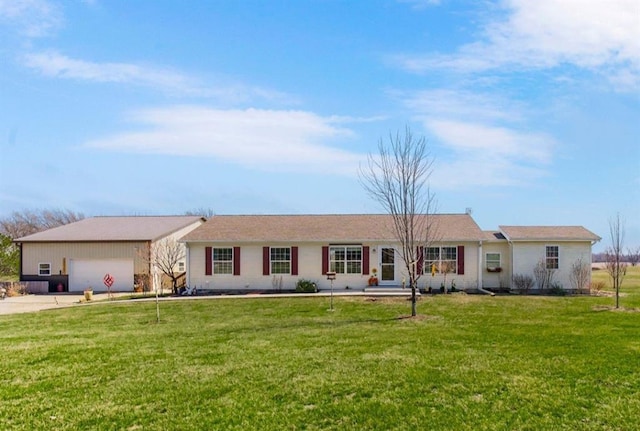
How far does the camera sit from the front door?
24.8 meters

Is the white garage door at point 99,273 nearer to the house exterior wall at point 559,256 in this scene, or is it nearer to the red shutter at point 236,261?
the red shutter at point 236,261

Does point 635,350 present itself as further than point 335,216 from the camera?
No

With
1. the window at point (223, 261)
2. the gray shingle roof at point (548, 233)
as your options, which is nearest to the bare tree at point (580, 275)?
the gray shingle roof at point (548, 233)

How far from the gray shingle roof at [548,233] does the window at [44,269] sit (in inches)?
1028

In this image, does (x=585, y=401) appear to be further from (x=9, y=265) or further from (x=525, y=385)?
(x=9, y=265)

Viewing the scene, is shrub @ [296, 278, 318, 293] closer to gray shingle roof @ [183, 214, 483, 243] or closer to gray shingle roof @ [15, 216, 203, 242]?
gray shingle roof @ [183, 214, 483, 243]

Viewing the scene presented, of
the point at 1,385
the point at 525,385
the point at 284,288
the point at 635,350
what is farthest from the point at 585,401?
the point at 284,288

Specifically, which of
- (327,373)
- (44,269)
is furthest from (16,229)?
(327,373)

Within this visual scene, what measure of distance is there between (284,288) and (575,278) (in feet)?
46.5

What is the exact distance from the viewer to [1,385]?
820 centimetres

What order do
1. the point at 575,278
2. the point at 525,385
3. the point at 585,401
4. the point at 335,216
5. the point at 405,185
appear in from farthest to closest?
the point at 335,216, the point at 575,278, the point at 405,185, the point at 525,385, the point at 585,401

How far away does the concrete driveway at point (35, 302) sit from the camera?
21.1 meters

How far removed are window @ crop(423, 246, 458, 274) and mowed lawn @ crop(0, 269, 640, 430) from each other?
9.09m

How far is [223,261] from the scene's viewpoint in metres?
25.5
